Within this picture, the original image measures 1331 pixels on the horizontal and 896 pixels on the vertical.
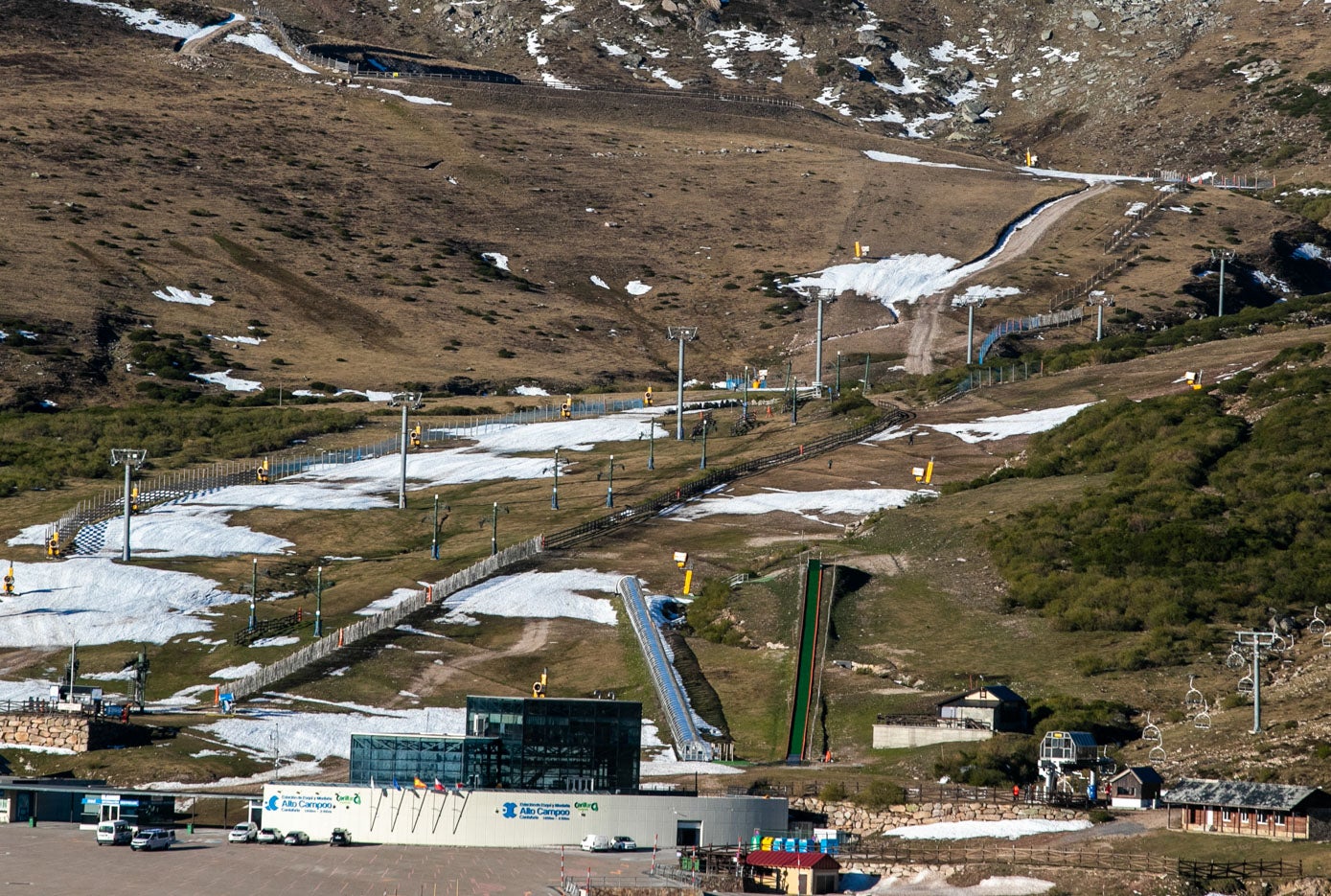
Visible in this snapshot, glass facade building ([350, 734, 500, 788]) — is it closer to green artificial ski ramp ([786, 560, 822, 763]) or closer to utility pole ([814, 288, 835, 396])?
green artificial ski ramp ([786, 560, 822, 763])

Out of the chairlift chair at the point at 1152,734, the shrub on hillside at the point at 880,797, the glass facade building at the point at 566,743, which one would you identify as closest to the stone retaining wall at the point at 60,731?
the glass facade building at the point at 566,743

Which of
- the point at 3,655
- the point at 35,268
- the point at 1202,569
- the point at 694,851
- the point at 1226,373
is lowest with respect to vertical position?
the point at 694,851

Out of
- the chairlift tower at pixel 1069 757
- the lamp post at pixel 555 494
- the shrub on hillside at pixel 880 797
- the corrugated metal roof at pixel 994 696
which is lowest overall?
the shrub on hillside at pixel 880 797

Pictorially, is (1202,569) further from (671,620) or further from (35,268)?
(35,268)

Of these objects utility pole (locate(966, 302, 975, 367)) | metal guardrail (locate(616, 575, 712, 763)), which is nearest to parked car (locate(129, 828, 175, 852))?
metal guardrail (locate(616, 575, 712, 763))

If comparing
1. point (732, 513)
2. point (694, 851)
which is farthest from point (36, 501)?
point (694, 851)

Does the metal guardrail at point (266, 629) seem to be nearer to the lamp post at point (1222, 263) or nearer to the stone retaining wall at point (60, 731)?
the stone retaining wall at point (60, 731)
